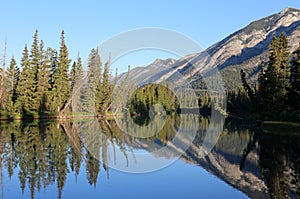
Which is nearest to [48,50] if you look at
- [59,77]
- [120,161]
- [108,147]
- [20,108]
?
[59,77]

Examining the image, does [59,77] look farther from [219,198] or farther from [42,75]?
[219,198]

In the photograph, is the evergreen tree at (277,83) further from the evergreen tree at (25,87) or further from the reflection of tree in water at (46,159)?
the evergreen tree at (25,87)

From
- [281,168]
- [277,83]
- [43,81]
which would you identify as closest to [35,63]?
[43,81]

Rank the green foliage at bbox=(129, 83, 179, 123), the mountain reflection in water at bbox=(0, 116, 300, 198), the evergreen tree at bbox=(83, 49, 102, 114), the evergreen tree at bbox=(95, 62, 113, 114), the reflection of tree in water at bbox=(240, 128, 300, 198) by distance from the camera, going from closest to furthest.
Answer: the reflection of tree in water at bbox=(240, 128, 300, 198) < the mountain reflection in water at bbox=(0, 116, 300, 198) < the evergreen tree at bbox=(83, 49, 102, 114) < the evergreen tree at bbox=(95, 62, 113, 114) < the green foliage at bbox=(129, 83, 179, 123)

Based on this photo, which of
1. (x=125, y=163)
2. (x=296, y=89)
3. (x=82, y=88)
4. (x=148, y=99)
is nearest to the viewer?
(x=125, y=163)

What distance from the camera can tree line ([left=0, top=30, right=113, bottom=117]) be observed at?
66.7 metres

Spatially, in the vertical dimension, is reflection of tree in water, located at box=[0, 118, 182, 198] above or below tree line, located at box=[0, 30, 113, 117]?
below

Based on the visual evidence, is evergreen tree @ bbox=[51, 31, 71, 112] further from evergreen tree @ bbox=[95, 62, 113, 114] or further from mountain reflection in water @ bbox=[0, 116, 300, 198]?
mountain reflection in water @ bbox=[0, 116, 300, 198]

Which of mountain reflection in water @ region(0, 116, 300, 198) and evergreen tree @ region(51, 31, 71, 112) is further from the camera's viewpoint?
evergreen tree @ region(51, 31, 71, 112)

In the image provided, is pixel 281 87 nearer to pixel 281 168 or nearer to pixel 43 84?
pixel 281 168

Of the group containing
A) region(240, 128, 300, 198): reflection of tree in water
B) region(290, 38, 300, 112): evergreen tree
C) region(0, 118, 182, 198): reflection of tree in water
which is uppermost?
region(290, 38, 300, 112): evergreen tree

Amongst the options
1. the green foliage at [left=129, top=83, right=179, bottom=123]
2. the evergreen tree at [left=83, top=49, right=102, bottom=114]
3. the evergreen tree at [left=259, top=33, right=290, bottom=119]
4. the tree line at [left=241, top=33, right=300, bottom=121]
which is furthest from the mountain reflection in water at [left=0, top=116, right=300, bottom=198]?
the green foliage at [left=129, top=83, right=179, bottom=123]

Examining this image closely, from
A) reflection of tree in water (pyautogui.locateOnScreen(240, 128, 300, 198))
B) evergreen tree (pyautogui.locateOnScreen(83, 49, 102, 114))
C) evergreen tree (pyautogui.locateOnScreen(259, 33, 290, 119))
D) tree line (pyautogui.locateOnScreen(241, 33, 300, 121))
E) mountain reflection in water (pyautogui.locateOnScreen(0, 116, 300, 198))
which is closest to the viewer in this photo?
reflection of tree in water (pyautogui.locateOnScreen(240, 128, 300, 198))

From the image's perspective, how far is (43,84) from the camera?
71938mm
